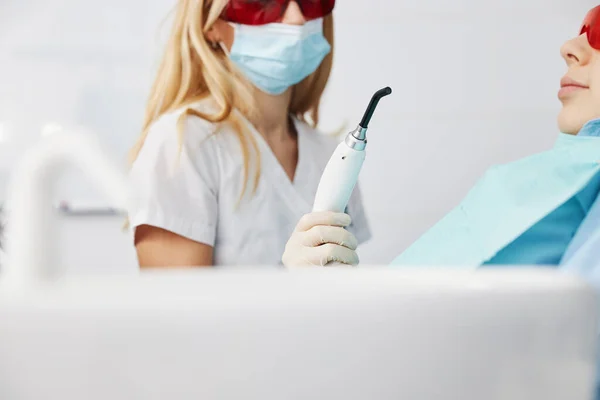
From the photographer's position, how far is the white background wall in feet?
3.82

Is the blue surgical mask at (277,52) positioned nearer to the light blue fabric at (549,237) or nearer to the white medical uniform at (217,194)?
the white medical uniform at (217,194)

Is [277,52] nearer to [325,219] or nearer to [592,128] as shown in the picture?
[325,219]

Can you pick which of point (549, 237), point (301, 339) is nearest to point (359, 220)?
point (549, 237)

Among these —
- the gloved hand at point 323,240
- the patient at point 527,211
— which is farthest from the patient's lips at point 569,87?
the gloved hand at point 323,240

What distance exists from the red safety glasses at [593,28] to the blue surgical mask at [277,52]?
41 centimetres

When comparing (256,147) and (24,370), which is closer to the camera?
(24,370)

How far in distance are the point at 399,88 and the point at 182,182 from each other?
0.42 meters

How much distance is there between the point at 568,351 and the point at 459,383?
2.6 inches

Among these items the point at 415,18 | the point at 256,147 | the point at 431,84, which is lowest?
the point at 256,147

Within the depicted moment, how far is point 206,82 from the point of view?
1131mm

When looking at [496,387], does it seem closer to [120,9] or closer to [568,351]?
[568,351]

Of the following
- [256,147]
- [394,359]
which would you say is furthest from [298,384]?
[256,147]

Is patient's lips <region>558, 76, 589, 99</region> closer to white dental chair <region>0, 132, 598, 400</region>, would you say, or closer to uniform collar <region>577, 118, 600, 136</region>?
uniform collar <region>577, 118, 600, 136</region>

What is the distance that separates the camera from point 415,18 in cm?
117
